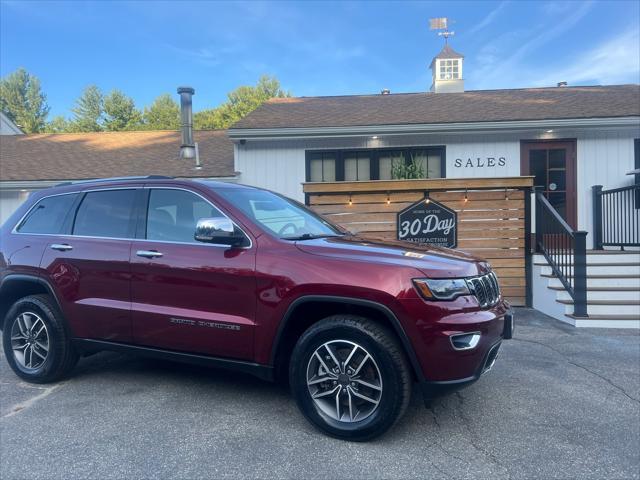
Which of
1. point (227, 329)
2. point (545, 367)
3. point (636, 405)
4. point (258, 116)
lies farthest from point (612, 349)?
point (258, 116)

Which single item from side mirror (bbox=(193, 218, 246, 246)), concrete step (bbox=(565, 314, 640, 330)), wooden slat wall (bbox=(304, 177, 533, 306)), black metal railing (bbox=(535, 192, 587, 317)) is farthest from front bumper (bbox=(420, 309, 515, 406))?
wooden slat wall (bbox=(304, 177, 533, 306))

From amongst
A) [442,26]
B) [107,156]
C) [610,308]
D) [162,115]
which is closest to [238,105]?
[162,115]

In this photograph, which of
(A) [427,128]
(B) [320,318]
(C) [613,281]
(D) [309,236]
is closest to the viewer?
(B) [320,318]

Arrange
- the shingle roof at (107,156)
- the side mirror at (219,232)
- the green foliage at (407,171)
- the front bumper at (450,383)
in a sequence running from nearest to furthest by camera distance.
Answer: the front bumper at (450,383) < the side mirror at (219,232) < the green foliage at (407,171) < the shingle roof at (107,156)

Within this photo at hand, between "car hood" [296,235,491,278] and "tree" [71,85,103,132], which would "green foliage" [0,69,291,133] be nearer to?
"tree" [71,85,103,132]

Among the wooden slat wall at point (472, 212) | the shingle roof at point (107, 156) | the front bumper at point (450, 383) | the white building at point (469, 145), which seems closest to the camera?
the front bumper at point (450, 383)

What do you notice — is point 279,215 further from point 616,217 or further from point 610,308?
point 616,217

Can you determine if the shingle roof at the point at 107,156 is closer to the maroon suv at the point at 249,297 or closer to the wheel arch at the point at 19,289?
the wheel arch at the point at 19,289

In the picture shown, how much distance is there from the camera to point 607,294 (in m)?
7.09

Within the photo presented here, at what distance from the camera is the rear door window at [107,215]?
402 cm

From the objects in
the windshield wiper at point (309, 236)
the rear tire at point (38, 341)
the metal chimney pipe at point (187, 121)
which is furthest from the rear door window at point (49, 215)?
the metal chimney pipe at point (187, 121)

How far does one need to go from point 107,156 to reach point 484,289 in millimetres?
12143

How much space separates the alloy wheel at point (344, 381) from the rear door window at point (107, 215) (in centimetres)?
193

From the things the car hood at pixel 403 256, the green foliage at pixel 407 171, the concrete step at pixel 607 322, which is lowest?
the concrete step at pixel 607 322
